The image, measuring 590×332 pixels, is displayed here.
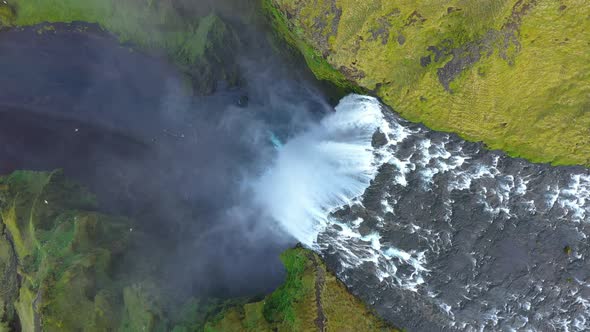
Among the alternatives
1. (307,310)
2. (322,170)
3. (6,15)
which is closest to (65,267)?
(307,310)

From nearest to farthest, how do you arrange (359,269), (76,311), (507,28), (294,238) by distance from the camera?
(507,28) < (76,311) < (359,269) < (294,238)

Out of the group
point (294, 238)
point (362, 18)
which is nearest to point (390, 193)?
point (294, 238)

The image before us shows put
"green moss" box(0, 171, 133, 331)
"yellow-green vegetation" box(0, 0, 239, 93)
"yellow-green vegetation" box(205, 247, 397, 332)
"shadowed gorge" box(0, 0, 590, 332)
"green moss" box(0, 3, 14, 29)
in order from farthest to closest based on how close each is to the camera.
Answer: "green moss" box(0, 3, 14, 29), "yellow-green vegetation" box(0, 0, 239, 93), "green moss" box(0, 171, 133, 331), "shadowed gorge" box(0, 0, 590, 332), "yellow-green vegetation" box(205, 247, 397, 332)

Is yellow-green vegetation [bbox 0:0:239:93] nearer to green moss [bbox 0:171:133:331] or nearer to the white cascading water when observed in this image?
the white cascading water

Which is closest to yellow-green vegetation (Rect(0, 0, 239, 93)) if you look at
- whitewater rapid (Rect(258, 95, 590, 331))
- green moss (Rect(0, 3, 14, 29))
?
green moss (Rect(0, 3, 14, 29))

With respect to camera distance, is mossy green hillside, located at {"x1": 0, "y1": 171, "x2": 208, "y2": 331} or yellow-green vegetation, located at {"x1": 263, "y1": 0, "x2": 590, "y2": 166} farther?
mossy green hillside, located at {"x1": 0, "y1": 171, "x2": 208, "y2": 331}

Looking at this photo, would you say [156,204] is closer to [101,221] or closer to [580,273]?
[101,221]
